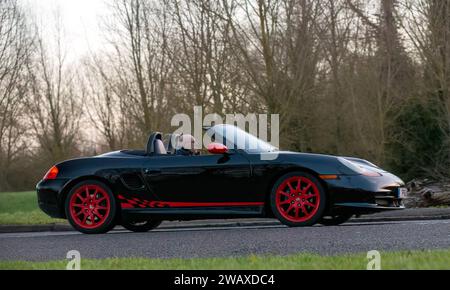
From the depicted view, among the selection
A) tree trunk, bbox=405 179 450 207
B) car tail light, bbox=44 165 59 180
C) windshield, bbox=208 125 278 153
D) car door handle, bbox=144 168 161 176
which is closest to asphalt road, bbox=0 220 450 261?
car door handle, bbox=144 168 161 176

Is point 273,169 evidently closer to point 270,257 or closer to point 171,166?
point 171,166

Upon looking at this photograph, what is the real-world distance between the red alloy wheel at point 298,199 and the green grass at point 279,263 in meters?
3.06


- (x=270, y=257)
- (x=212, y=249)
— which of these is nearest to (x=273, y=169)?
(x=212, y=249)

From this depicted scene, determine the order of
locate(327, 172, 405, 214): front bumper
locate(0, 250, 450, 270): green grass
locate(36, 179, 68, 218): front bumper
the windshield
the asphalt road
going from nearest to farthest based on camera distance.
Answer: locate(0, 250, 450, 270): green grass, the asphalt road, locate(327, 172, 405, 214): front bumper, the windshield, locate(36, 179, 68, 218): front bumper

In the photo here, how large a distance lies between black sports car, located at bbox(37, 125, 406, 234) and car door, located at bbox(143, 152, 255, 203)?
1 centimetres

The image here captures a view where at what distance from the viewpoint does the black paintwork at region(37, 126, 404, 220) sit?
31.8 ft

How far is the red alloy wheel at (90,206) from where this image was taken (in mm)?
10430

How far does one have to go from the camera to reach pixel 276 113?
2252 centimetres

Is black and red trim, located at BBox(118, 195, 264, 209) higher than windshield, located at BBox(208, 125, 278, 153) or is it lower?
lower

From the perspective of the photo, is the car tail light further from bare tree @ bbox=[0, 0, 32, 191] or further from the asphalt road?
bare tree @ bbox=[0, 0, 32, 191]

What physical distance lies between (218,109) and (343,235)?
571 inches

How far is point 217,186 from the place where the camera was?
33.0 feet

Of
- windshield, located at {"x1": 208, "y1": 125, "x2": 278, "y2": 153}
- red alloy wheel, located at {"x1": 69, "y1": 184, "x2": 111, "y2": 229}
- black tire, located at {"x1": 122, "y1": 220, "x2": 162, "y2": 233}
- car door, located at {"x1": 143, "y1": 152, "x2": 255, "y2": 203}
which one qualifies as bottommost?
black tire, located at {"x1": 122, "y1": 220, "x2": 162, "y2": 233}

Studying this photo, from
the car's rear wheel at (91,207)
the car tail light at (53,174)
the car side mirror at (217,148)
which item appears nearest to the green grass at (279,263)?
the car side mirror at (217,148)
